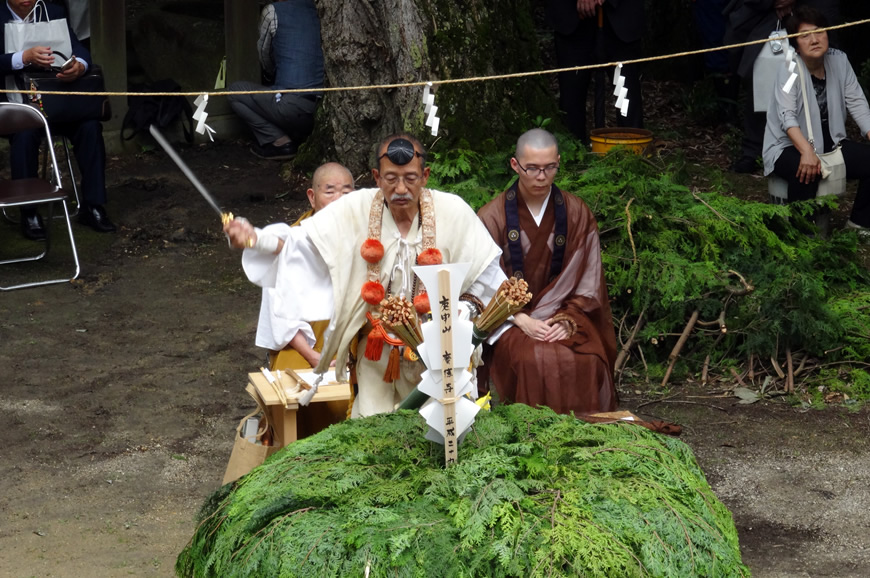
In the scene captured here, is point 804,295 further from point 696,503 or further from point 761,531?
point 696,503

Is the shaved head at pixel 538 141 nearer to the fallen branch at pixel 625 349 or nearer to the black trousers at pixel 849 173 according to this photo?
the fallen branch at pixel 625 349

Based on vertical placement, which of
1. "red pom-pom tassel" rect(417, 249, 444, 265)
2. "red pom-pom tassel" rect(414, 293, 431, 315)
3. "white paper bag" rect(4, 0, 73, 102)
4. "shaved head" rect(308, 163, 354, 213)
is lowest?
"red pom-pom tassel" rect(414, 293, 431, 315)

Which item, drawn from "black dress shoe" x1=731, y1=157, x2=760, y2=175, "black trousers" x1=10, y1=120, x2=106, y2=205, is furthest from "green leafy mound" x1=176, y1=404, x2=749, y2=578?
"black dress shoe" x1=731, y1=157, x2=760, y2=175

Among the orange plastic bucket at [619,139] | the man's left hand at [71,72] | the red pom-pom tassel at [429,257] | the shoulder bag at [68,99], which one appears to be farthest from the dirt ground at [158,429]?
the orange plastic bucket at [619,139]

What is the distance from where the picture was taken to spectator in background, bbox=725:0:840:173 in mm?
9062

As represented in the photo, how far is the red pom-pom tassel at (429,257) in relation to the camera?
4.61 meters

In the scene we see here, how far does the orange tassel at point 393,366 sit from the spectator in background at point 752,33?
209 inches

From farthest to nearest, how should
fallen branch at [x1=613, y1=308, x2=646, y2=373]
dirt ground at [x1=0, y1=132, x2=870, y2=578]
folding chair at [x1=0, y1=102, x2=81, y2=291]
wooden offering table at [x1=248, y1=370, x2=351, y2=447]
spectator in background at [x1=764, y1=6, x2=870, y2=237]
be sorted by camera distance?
folding chair at [x1=0, y1=102, x2=81, y2=291], spectator in background at [x1=764, y1=6, x2=870, y2=237], fallen branch at [x1=613, y1=308, x2=646, y2=373], dirt ground at [x1=0, y1=132, x2=870, y2=578], wooden offering table at [x1=248, y1=370, x2=351, y2=447]

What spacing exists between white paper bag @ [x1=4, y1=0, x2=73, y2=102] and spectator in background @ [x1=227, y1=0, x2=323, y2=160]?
2083mm

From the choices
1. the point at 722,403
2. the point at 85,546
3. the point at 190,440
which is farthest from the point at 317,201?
→ the point at 722,403

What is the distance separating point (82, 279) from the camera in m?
8.41

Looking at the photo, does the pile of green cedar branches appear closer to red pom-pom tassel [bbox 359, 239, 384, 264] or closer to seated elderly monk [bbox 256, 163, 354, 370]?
seated elderly monk [bbox 256, 163, 354, 370]

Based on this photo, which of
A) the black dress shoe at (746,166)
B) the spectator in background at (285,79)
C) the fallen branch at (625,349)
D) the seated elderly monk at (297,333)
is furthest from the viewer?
the spectator in background at (285,79)

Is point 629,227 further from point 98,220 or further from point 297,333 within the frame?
point 98,220
